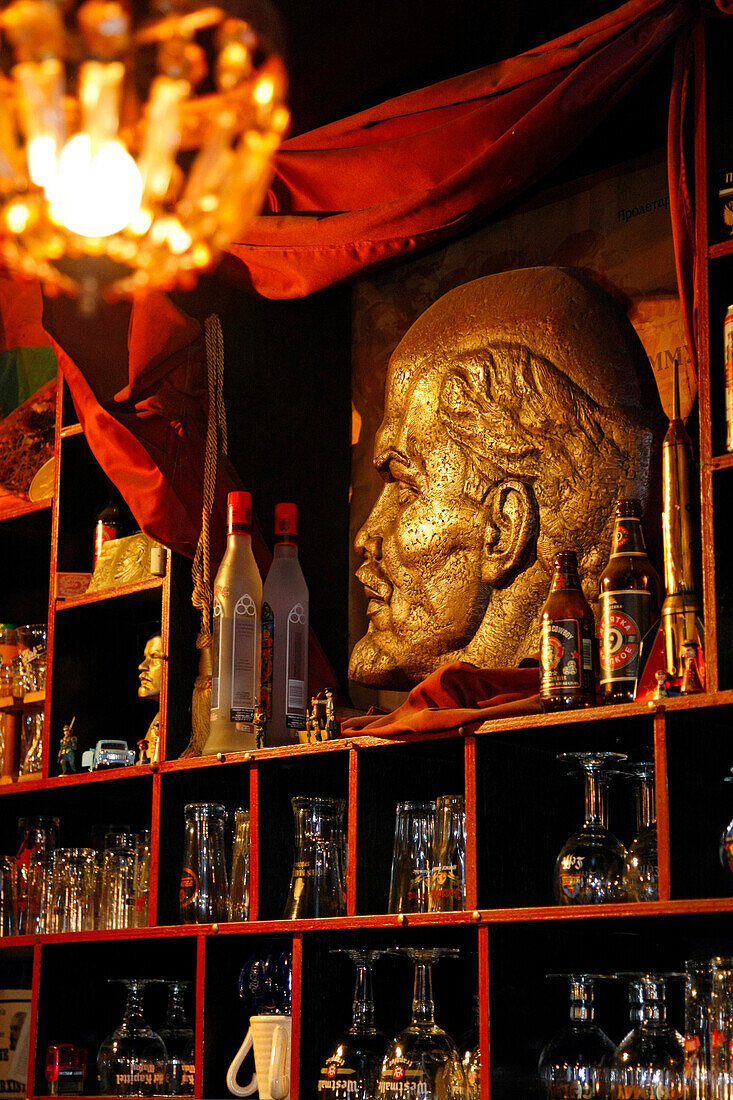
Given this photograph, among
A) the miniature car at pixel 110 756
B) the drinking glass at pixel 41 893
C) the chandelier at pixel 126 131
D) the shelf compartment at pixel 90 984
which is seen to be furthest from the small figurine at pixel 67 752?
the chandelier at pixel 126 131

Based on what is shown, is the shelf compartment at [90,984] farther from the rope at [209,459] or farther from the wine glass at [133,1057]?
the rope at [209,459]

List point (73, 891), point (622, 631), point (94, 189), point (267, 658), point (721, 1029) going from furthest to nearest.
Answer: point (73, 891)
point (267, 658)
point (622, 631)
point (721, 1029)
point (94, 189)

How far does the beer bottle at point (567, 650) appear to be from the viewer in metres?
2.26

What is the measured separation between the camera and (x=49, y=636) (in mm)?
3395

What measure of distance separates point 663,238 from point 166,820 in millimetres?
1484

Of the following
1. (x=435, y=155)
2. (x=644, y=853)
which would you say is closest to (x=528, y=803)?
(x=644, y=853)

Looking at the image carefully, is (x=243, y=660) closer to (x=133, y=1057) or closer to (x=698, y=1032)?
(x=133, y=1057)

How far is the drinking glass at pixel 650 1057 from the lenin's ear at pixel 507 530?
0.85 m

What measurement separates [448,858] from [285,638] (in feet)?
2.14

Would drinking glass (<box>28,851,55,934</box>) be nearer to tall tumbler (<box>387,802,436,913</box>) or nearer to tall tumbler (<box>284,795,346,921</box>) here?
tall tumbler (<box>284,795,346,921</box>)

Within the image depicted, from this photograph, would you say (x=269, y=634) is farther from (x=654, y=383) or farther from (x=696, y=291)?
(x=696, y=291)

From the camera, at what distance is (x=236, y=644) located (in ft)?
9.24

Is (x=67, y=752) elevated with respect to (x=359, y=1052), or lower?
elevated

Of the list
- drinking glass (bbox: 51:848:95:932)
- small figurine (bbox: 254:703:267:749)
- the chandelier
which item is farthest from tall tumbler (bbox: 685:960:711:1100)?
drinking glass (bbox: 51:848:95:932)
